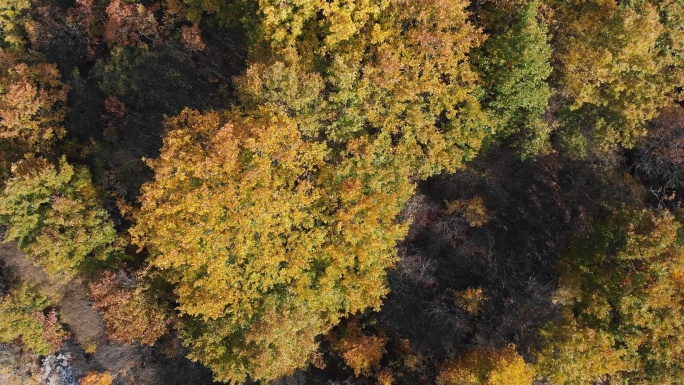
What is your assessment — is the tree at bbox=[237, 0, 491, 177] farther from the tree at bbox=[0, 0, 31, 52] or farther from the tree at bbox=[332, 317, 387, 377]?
the tree at bbox=[0, 0, 31, 52]

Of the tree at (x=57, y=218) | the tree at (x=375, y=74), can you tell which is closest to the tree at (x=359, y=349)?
the tree at (x=375, y=74)

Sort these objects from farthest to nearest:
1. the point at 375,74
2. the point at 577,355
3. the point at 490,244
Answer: the point at 490,244, the point at 375,74, the point at 577,355

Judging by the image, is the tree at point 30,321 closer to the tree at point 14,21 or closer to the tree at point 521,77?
the tree at point 14,21

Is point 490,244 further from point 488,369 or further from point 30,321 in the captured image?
point 30,321

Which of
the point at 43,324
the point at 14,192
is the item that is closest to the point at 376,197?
the point at 14,192

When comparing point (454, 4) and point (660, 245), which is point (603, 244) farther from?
point (454, 4)

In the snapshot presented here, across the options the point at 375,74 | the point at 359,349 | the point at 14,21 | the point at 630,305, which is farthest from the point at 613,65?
the point at 14,21
